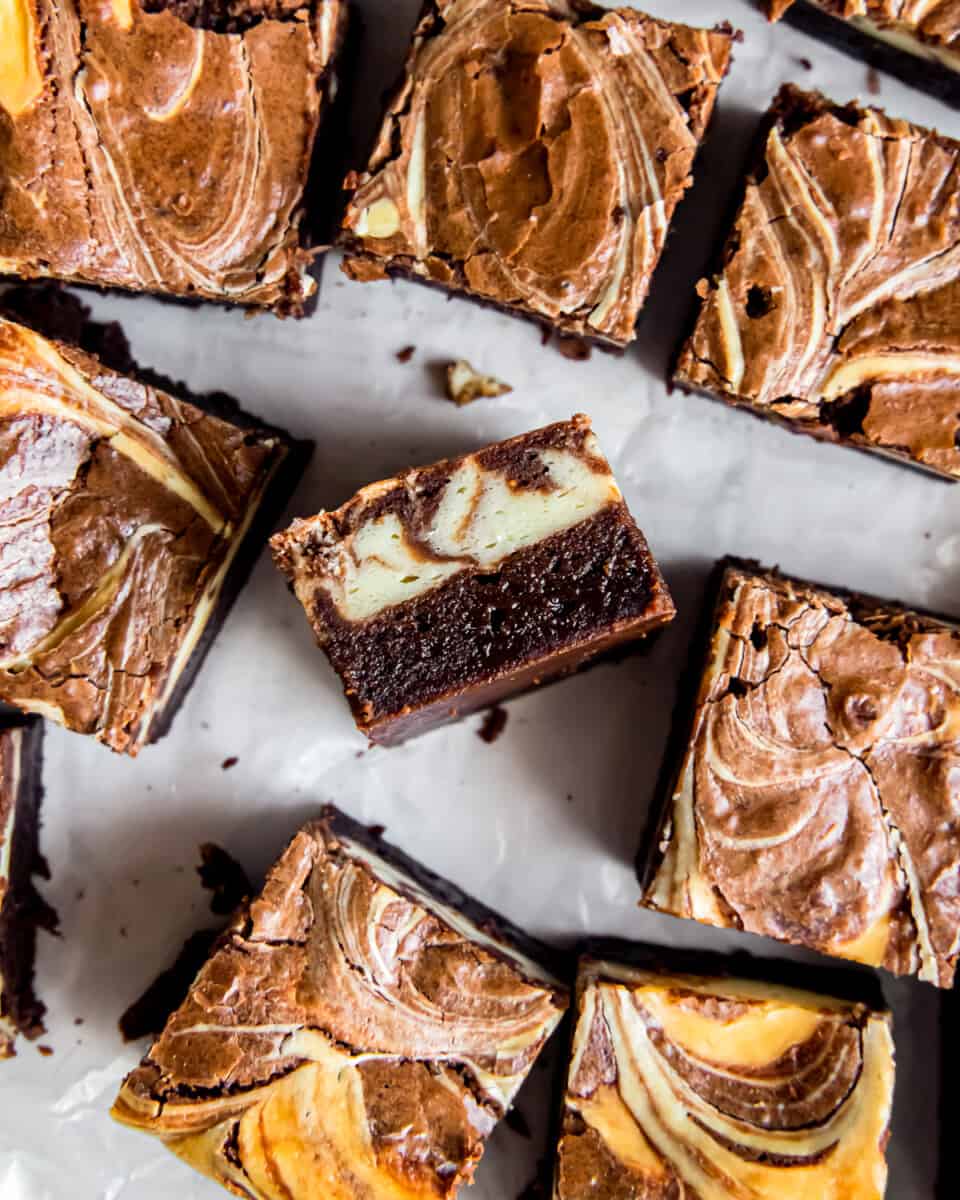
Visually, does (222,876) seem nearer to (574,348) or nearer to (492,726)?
(492,726)

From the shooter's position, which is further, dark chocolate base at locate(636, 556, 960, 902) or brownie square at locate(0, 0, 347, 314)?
dark chocolate base at locate(636, 556, 960, 902)

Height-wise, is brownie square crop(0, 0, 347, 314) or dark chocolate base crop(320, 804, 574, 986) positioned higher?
brownie square crop(0, 0, 347, 314)

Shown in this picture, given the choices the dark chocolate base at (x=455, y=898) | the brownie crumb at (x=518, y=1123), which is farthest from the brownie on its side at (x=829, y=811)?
the brownie crumb at (x=518, y=1123)

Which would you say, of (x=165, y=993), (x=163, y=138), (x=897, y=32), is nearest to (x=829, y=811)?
(x=165, y=993)

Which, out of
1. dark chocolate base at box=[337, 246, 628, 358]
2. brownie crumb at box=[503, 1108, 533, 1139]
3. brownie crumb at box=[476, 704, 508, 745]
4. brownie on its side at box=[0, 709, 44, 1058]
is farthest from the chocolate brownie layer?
dark chocolate base at box=[337, 246, 628, 358]

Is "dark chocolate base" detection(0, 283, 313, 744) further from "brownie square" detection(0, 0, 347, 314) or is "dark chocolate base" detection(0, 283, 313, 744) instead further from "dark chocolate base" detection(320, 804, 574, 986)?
"dark chocolate base" detection(320, 804, 574, 986)

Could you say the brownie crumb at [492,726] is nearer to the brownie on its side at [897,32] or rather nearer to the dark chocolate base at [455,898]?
the dark chocolate base at [455,898]
